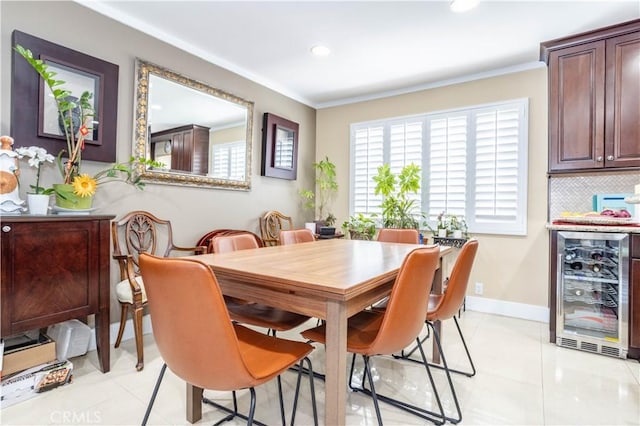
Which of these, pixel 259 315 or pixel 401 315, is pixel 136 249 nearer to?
pixel 259 315

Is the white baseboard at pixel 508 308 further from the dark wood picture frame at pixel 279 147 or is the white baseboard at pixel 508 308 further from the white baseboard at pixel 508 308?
the dark wood picture frame at pixel 279 147

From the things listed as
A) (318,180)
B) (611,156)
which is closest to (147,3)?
(318,180)

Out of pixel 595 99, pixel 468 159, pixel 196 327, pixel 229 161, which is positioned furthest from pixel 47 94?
pixel 595 99

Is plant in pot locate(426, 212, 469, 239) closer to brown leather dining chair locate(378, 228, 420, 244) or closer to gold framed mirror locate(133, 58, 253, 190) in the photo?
brown leather dining chair locate(378, 228, 420, 244)

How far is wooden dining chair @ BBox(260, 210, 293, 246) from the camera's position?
3906mm

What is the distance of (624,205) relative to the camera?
112 inches

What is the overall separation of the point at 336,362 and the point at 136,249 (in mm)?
2207

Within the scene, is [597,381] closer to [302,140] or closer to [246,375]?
[246,375]

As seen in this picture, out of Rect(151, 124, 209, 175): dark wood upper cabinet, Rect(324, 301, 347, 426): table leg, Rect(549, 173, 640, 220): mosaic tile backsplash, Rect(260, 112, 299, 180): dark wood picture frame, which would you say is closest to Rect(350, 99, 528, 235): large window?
Rect(549, 173, 640, 220): mosaic tile backsplash

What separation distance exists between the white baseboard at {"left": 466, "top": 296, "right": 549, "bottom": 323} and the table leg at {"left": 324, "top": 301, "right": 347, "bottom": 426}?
296 cm

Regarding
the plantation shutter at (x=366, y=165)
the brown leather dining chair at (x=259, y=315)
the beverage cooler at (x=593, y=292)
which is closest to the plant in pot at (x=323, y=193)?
the plantation shutter at (x=366, y=165)

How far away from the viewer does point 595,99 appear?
8.87 ft

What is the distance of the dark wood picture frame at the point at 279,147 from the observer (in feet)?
13.0

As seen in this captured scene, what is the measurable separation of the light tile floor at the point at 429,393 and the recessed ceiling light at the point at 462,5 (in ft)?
8.57
